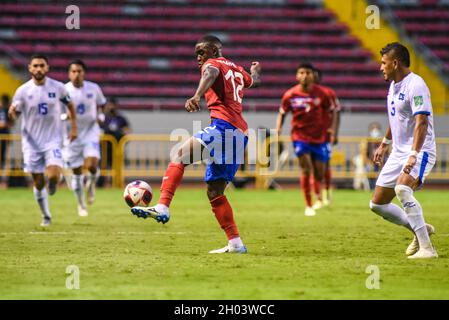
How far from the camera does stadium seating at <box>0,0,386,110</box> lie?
95.9 ft

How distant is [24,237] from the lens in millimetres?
11477

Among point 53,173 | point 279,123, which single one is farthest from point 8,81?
point 53,173

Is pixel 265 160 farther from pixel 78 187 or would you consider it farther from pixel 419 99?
pixel 419 99

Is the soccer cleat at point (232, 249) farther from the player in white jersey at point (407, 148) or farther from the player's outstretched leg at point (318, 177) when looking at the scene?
the player's outstretched leg at point (318, 177)

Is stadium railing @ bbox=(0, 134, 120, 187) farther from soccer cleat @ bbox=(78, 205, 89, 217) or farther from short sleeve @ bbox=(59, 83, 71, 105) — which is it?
short sleeve @ bbox=(59, 83, 71, 105)

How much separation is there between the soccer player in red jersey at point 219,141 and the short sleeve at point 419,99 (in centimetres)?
174

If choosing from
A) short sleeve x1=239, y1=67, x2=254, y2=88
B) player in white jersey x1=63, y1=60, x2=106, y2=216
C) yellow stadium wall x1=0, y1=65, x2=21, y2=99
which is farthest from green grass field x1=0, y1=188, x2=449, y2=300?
yellow stadium wall x1=0, y1=65, x2=21, y2=99

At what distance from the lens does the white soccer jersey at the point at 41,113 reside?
44.4ft

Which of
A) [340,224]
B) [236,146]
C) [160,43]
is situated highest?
[160,43]

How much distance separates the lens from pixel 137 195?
383 inches

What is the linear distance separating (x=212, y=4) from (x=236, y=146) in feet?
73.8
